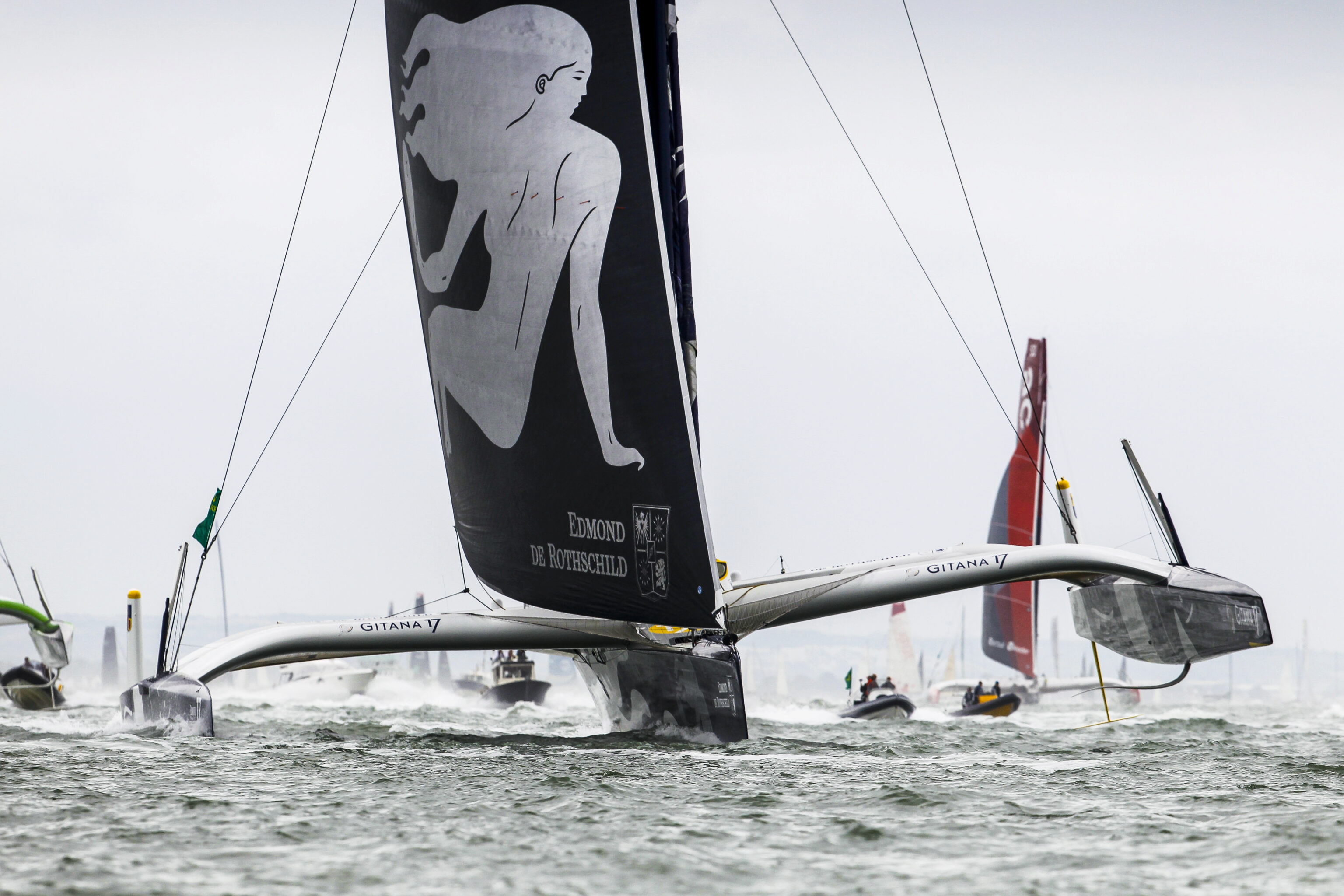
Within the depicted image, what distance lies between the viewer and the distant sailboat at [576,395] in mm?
7148

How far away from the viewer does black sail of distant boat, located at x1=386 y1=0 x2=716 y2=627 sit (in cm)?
711

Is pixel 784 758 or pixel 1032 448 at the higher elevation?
pixel 1032 448

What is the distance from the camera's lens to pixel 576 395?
7.47 meters

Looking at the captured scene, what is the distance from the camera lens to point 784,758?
298 inches

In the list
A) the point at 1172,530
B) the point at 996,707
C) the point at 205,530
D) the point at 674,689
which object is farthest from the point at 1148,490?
the point at 996,707

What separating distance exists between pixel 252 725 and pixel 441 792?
20.8 feet

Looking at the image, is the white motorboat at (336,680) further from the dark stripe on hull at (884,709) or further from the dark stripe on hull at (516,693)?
the dark stripe on hull at (884,709)

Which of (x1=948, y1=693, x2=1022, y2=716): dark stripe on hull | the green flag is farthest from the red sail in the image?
the green flag

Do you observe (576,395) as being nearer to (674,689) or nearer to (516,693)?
(674,689)

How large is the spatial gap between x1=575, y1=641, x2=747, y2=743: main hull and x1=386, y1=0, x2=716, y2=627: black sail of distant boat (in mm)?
513

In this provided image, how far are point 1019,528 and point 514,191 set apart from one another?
20.9m

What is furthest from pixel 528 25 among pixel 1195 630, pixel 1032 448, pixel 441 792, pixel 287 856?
pixel 1032 448

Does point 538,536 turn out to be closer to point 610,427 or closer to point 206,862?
point 610,427

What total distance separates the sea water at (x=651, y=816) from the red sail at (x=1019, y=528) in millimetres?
17854
